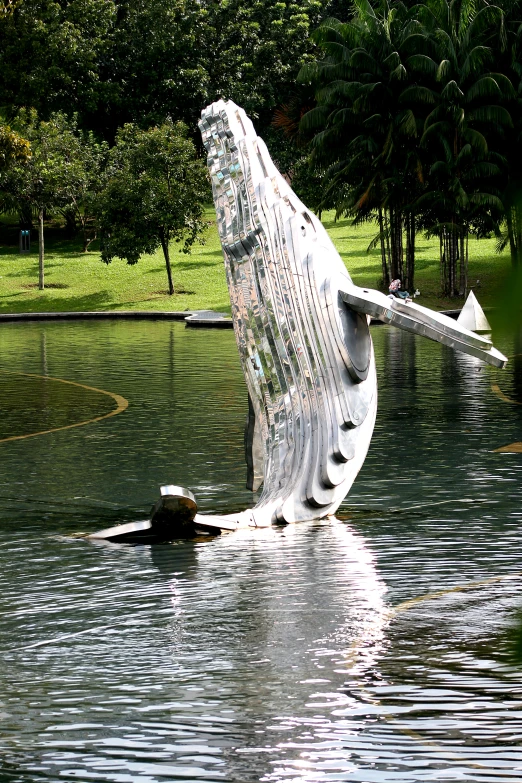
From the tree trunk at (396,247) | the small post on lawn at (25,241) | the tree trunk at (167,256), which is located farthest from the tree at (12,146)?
the small post on lawn at (25,241)

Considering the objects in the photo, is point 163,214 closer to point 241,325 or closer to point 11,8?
point 11,8

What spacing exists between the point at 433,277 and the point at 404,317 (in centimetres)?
3195

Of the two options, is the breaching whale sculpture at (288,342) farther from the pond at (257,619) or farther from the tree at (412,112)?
the tree at (412,112)

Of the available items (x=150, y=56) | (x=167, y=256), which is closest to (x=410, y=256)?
(x=167, y=256)

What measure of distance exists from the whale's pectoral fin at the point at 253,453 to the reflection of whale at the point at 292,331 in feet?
2.80

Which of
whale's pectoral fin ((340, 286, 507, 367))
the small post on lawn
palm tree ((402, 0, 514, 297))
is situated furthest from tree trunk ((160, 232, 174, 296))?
whale's pectoral fin ((340, 286, 507, 367))

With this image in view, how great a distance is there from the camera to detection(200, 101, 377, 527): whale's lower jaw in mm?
10141

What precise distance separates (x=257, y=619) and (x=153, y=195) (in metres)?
30.6

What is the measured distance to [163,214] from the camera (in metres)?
37.8

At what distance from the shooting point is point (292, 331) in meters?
10.2

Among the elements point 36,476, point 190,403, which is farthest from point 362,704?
point 190,403

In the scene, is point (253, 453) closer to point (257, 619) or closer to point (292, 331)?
point (292, 331)

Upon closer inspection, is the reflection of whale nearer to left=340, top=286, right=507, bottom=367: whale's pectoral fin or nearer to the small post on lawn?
left=340, top=286, right=507, bottom=367: whale's pectoral fin

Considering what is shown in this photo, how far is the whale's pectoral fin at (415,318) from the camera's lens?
8867mm
